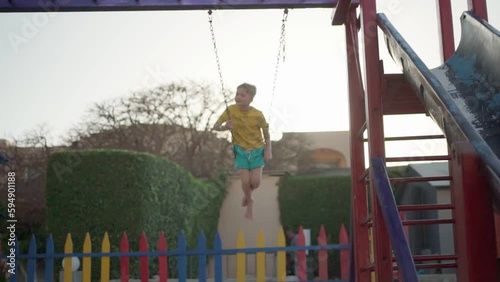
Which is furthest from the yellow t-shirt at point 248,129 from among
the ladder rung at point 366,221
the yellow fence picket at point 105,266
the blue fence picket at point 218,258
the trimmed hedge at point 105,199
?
the trimmed hedge at point 105,199

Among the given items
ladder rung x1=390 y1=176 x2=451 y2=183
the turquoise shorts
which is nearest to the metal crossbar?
the turquoise shorts

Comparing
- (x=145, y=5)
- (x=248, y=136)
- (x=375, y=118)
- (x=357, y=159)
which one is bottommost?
(x=357, y=159)

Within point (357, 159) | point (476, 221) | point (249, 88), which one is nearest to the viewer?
point (476, 221)

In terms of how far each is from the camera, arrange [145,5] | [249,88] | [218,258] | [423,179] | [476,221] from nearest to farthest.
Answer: [476,221] → [423,179] → [145,5] → [249,88] → [218,258]

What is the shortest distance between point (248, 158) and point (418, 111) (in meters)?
2.40

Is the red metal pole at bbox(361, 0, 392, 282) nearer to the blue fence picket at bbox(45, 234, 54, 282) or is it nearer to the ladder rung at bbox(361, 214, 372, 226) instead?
the ladder rung at bbox(361, 214, 372, 226)

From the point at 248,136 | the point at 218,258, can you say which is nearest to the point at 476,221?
the point at 248,136

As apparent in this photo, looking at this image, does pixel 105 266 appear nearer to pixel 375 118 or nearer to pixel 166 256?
pixel 166 256

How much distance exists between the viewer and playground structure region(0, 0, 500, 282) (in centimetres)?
210

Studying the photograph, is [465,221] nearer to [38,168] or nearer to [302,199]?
[302,199]

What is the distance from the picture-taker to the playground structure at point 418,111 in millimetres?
2096

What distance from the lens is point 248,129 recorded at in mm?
6781

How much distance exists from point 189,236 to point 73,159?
4412mm

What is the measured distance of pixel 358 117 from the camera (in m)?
4.95
